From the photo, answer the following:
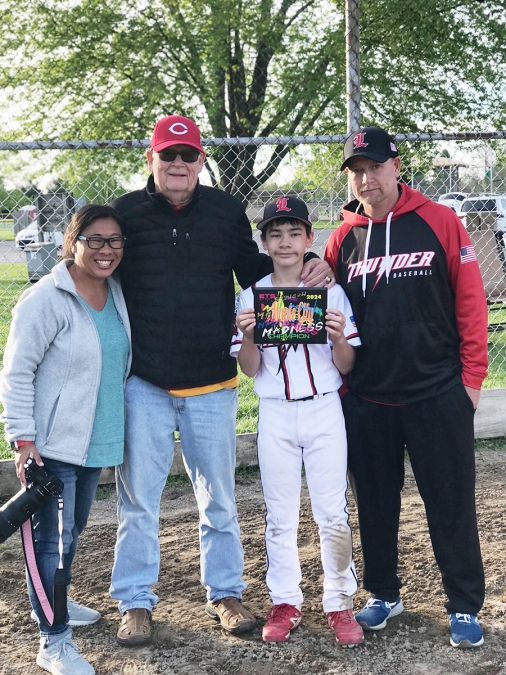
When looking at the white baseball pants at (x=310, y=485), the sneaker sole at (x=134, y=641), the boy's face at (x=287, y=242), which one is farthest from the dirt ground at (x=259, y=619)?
the boy's face at (x=287, y=242)

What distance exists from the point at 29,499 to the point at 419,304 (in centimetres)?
181

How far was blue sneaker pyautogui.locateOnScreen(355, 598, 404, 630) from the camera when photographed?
3.28 m

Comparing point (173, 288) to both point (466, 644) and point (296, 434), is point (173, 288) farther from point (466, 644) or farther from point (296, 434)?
point (466, 644)

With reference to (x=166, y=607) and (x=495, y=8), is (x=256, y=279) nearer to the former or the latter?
(x=166, y=607)

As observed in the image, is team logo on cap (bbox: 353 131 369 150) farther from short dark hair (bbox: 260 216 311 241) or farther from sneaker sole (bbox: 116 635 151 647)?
sneaker sole (bbox: 116 635 151 647)

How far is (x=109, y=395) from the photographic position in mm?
3135

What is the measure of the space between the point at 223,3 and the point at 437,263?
10.6 meters

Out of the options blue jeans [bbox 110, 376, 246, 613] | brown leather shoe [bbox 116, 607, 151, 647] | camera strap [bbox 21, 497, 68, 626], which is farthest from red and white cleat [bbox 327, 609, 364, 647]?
camera strap [bbox 21, 497, 68, 626]

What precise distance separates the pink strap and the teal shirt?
37 centimetres

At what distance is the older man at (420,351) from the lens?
3.07m

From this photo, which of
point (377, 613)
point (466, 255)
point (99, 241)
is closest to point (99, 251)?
point (99, 241)

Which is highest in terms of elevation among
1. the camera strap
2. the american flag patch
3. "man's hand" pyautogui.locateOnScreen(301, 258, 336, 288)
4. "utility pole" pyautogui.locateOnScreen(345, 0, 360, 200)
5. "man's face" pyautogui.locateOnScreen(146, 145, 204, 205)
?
"utility pole" pyautogui.locateOnScreen(345, 0, 360, 200)

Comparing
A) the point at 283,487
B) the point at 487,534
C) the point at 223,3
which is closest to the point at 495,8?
the point at 223,3

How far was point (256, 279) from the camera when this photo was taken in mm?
3508
